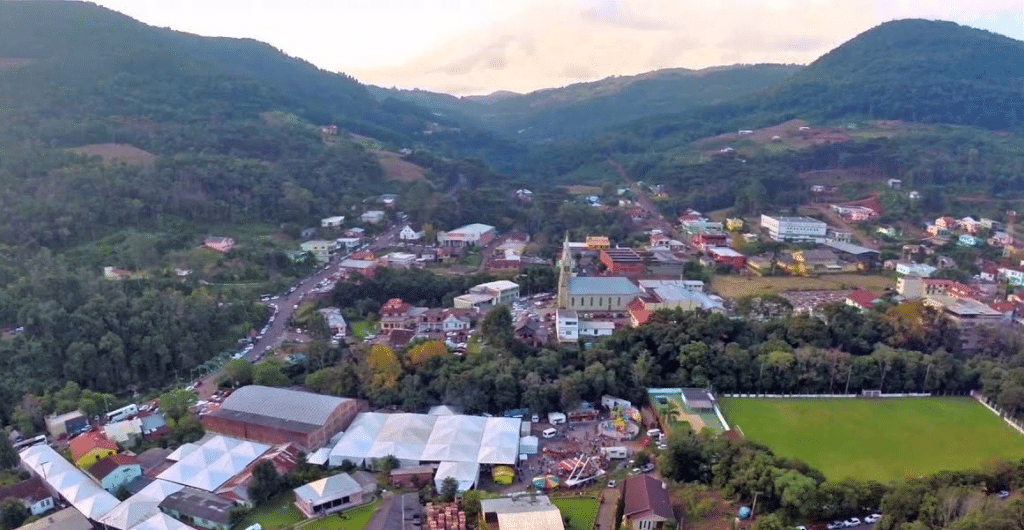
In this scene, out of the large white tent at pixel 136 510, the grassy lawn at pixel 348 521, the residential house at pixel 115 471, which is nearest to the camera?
the large white tent at pixel 136 510

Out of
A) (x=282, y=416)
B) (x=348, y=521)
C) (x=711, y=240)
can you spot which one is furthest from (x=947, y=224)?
(x=348, y=521)

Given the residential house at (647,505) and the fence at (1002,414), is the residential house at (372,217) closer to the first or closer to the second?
the residential house at (647,505)

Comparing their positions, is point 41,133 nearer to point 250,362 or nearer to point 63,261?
point 63,261

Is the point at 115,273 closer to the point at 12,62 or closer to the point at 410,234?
the point at 410,234

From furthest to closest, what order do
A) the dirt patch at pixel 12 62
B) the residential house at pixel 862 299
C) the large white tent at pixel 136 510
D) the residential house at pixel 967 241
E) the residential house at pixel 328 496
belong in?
1. the dirt patch at pixel 12 62
2. the residential house at pixel 967 241
3. the residential house at pixel 862 299
4. the residential house at pixel 328 496
5. the large white tent at pixel 136 510

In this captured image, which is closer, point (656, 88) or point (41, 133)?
point (41, 133)

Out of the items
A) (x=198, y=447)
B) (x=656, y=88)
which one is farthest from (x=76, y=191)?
(x=656, y=88)

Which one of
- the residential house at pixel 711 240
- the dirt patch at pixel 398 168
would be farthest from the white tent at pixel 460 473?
the dirt patch at pixel 398 168
